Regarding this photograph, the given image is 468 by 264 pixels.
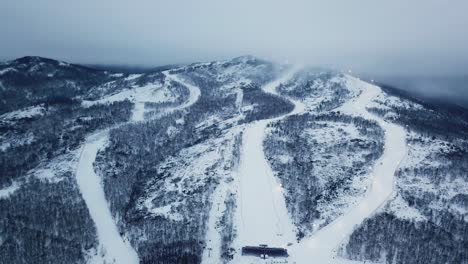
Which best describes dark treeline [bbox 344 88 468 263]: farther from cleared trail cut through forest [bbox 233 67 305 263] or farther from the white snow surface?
the white snow surface

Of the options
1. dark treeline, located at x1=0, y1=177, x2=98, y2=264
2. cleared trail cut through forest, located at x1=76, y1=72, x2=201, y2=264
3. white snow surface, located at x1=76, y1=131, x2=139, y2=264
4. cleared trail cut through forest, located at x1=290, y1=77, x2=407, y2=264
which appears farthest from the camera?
dark treeline, located at x1=0, y1=177, x2=98, y2=264

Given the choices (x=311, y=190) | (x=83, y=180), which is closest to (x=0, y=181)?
(x=83, y=180)

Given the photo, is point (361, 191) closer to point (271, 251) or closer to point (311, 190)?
point (311, 190)

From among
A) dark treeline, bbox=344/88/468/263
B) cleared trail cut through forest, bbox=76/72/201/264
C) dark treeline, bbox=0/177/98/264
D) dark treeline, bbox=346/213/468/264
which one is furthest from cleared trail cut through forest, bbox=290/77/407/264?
dark treeline, bbox=0/177/98/264

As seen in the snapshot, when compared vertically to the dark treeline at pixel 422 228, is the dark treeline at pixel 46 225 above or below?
below

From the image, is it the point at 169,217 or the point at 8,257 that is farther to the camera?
the point at 169,217

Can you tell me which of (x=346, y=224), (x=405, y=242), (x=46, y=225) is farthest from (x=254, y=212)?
(x=46, y=225)

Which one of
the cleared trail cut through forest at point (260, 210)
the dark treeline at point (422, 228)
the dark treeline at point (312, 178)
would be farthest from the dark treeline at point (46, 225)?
the dark treeline at point (422, 228)

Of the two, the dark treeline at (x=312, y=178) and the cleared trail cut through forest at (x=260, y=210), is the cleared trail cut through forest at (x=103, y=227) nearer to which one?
the cleared trail cut through forest at (x=260, y=210)
